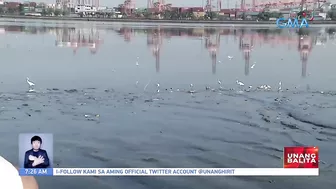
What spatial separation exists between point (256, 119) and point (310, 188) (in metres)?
3.69

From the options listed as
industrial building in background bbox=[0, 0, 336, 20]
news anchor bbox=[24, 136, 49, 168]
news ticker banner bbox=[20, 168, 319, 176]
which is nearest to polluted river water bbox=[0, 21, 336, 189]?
news ticker banner bbox=[20, 168, 319, 176]

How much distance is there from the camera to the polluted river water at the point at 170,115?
6.16 m

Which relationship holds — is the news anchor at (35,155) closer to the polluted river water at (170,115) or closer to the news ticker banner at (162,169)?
the news ticker banner at (162,169)

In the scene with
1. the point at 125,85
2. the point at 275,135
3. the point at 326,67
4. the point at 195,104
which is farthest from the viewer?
the point at 326,67

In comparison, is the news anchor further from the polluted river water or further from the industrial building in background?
the industrial building in background

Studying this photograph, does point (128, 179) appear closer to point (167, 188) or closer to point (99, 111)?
point (167, 188)

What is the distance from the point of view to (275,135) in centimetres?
773

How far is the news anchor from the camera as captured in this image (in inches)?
141

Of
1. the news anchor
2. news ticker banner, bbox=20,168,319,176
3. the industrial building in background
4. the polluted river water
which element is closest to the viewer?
the news anchor

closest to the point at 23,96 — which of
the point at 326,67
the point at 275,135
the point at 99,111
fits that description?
the point at 99,111

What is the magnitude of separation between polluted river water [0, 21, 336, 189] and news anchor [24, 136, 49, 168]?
1.61 metres

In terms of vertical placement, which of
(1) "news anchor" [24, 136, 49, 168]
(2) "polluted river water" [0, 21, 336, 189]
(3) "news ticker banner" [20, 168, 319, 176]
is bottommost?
(2) "polluted river water" [0, 21, 336, 189]

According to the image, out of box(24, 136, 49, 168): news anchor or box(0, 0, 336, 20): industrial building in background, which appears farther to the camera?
box(0, 0, 336, 20): industrial building in background

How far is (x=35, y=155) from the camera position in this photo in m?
3.61
